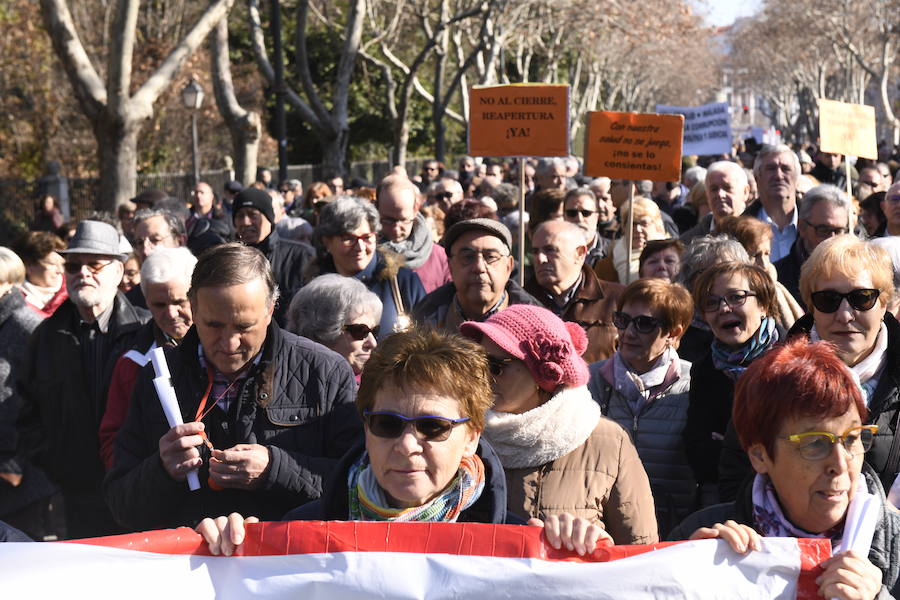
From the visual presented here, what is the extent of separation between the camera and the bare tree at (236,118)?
65.8 feet

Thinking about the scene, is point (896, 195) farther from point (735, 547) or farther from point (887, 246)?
point (735, 547)

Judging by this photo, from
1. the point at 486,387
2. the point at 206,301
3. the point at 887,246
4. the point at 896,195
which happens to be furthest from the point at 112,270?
the point at 896,195

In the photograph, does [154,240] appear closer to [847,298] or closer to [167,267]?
[167,267]

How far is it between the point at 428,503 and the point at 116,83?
13342 millimetres

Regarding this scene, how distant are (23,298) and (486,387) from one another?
3.51 meters

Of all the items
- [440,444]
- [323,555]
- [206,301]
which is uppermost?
[206,301]

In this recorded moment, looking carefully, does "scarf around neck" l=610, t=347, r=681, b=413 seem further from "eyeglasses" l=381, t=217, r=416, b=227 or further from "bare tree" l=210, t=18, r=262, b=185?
"bare tree" l=210, t=18, r=262, b=185

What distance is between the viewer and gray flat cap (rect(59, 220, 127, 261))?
5.42 metres

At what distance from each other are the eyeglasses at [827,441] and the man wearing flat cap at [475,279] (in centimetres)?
264

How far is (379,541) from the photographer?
273cm

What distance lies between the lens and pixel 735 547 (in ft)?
8.57

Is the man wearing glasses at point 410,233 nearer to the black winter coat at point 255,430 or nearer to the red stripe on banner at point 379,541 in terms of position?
the black winter coat at point 255,430

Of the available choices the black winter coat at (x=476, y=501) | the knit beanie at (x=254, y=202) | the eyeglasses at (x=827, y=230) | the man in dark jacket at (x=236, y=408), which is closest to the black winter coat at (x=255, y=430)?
the man in dark jacket at (x=236, y=408)

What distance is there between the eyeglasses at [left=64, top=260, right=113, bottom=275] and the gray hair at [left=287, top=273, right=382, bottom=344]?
46.0 inches
